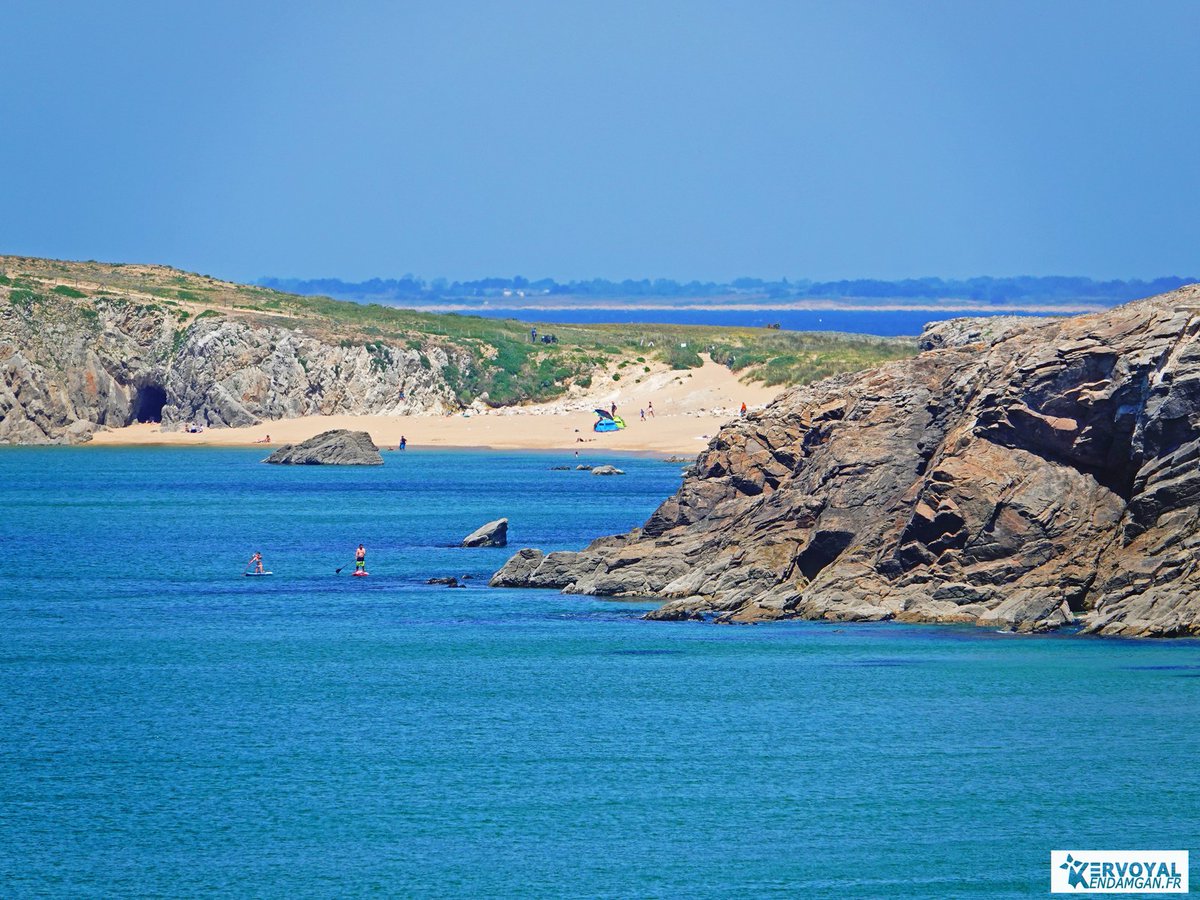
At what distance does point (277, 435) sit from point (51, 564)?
6288 cm

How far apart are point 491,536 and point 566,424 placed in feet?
210

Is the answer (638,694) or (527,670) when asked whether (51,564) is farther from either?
(638,694)

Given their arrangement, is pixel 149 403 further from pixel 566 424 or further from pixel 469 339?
pixel 566 424

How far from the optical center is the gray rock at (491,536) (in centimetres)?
6794

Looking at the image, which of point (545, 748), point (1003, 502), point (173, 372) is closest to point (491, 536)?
point (1003, 502)

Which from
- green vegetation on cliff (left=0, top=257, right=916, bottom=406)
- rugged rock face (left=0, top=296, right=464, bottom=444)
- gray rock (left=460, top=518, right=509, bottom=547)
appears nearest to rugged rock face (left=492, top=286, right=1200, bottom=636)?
gray rock (left=460, top=518, right=509, bottom=547)

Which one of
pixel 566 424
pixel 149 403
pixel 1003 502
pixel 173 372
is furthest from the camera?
pixel 149 403

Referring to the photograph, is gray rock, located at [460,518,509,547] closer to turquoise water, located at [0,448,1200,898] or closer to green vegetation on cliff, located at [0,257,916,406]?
turquoise water, located at [0,448,1200,898]

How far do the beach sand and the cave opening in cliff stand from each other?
860 millimetres

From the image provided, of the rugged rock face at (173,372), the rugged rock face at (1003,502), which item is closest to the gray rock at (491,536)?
the rugged rock face at (1003,502)

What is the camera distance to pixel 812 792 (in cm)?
3253

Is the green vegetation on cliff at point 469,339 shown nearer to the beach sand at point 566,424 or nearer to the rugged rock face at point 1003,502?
the beach sand at point 566,424

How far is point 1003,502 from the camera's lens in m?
46.3

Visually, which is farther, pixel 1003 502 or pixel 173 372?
pixel 173 372
